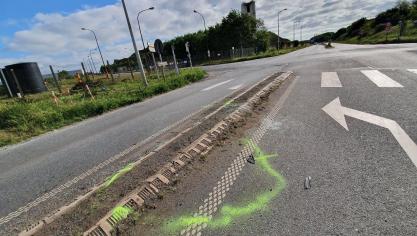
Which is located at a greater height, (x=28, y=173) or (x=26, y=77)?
(x=26, y=77)

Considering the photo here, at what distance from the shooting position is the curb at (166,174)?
262cm

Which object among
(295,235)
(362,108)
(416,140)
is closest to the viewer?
(295,235)

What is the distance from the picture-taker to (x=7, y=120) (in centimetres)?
923

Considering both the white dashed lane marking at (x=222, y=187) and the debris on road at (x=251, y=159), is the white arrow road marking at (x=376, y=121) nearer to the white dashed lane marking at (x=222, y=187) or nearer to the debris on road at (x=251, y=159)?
the white dashed lane marking at (x=222, y=187)

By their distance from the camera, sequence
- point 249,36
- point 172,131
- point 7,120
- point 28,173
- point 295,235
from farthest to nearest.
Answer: point 249,36 → point 7,120 → point 172,131 → point 28,173 → point 295,235

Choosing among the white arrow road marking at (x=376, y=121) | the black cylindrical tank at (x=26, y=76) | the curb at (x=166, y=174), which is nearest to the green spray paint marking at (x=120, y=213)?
the curb at (x=166, y=174)

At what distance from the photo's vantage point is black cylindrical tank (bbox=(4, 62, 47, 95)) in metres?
23.3

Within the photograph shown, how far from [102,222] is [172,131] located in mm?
3319

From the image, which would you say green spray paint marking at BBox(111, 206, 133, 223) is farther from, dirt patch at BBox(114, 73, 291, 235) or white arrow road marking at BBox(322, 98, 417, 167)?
white arrow road marking at BBox(322, 98, 417, 167)

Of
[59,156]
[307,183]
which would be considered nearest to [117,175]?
[59,156]

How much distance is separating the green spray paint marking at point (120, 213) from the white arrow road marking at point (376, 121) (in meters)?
3.33

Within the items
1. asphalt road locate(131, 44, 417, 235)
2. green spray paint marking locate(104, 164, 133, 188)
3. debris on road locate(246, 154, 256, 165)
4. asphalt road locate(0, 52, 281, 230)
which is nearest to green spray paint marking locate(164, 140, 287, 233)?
asphalt road locate(131, 44, 417, 235)

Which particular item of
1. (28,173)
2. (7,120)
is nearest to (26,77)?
(7,120)

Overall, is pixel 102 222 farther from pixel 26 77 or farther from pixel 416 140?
pixel 26 77
